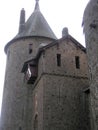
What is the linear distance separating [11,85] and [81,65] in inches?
317

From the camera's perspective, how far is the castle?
817 inches

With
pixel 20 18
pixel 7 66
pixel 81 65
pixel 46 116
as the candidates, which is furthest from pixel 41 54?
pixel 20 18

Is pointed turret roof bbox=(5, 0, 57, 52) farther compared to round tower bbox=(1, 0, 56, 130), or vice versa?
pointed turret roof bbox=(5, 0, 57, 52)

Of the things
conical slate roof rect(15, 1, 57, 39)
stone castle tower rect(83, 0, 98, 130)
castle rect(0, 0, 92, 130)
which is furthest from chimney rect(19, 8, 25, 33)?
stone castle tower rect(83, 0, 98, 130)

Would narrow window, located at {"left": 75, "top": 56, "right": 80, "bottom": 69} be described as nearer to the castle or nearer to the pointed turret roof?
the castle

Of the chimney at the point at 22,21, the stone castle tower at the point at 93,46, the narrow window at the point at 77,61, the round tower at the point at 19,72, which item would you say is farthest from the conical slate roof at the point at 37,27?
the stone castle tower at the point at 93,46

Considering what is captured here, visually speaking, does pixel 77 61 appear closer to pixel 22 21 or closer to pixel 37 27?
pixel 37 27

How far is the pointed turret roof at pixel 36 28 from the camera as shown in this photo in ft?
95.9

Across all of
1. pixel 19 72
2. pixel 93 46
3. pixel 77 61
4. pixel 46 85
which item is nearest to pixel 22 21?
pixel 19 72

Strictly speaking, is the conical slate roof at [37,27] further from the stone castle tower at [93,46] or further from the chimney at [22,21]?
the stone castle tower at [93,46]

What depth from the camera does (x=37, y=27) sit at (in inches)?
1182

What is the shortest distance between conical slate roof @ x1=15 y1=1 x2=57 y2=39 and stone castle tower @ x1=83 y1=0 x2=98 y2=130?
1156 centimetres

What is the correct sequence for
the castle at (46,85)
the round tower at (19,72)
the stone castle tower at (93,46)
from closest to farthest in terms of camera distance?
the stone castle tower at (93,46) < the castle at (46,85) < the round tower at (19,72)

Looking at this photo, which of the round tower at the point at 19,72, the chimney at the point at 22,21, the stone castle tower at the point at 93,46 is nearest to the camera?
the stone castle tower at the point at 93,46
